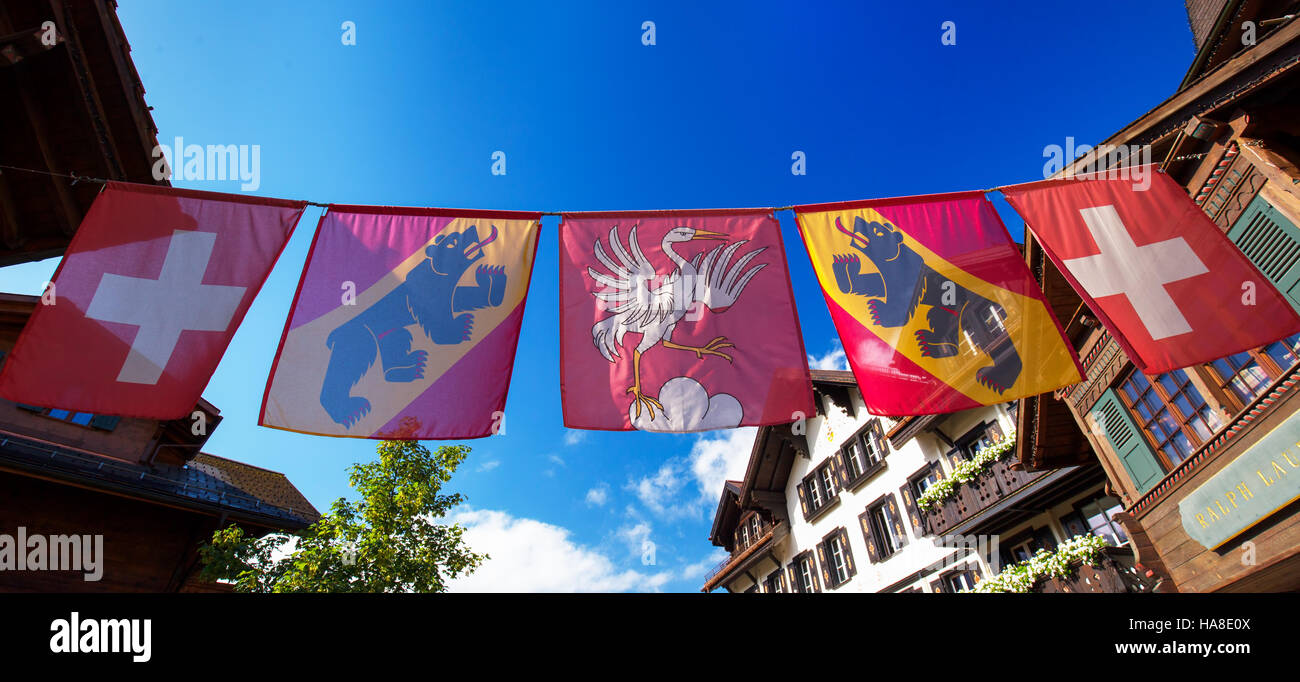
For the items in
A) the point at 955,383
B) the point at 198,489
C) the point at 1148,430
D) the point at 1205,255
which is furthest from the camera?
the point at 198,489

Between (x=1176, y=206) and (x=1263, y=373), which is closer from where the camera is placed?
(x=1176, y=206)

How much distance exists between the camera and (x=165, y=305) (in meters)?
4.90

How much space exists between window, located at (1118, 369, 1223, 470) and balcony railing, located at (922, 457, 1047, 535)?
4577 mm

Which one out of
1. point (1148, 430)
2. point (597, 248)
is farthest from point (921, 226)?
point (1148, 430)

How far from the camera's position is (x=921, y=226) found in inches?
224

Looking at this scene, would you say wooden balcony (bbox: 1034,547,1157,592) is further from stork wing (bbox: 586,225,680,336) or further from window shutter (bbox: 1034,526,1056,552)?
Result: stork wing (bbox: 586,225,680,336)

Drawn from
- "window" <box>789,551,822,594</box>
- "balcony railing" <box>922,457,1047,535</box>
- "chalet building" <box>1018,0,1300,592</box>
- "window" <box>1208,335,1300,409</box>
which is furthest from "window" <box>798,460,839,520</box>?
"window" <box>1208,335,1300,409</box>

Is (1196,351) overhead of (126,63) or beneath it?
beneath

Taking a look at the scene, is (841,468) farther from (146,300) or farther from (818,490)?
(146,300)

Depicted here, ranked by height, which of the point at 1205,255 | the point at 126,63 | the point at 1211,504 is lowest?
the point at 1211,504

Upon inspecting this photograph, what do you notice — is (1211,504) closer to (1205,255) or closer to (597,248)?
(1205,255)

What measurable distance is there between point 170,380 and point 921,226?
6891 millimetres

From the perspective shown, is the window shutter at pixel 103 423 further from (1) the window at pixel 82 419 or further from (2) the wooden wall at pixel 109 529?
(2) the wooden wall at pixel 109 529

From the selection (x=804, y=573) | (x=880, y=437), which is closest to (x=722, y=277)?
(x=880, y=437)
